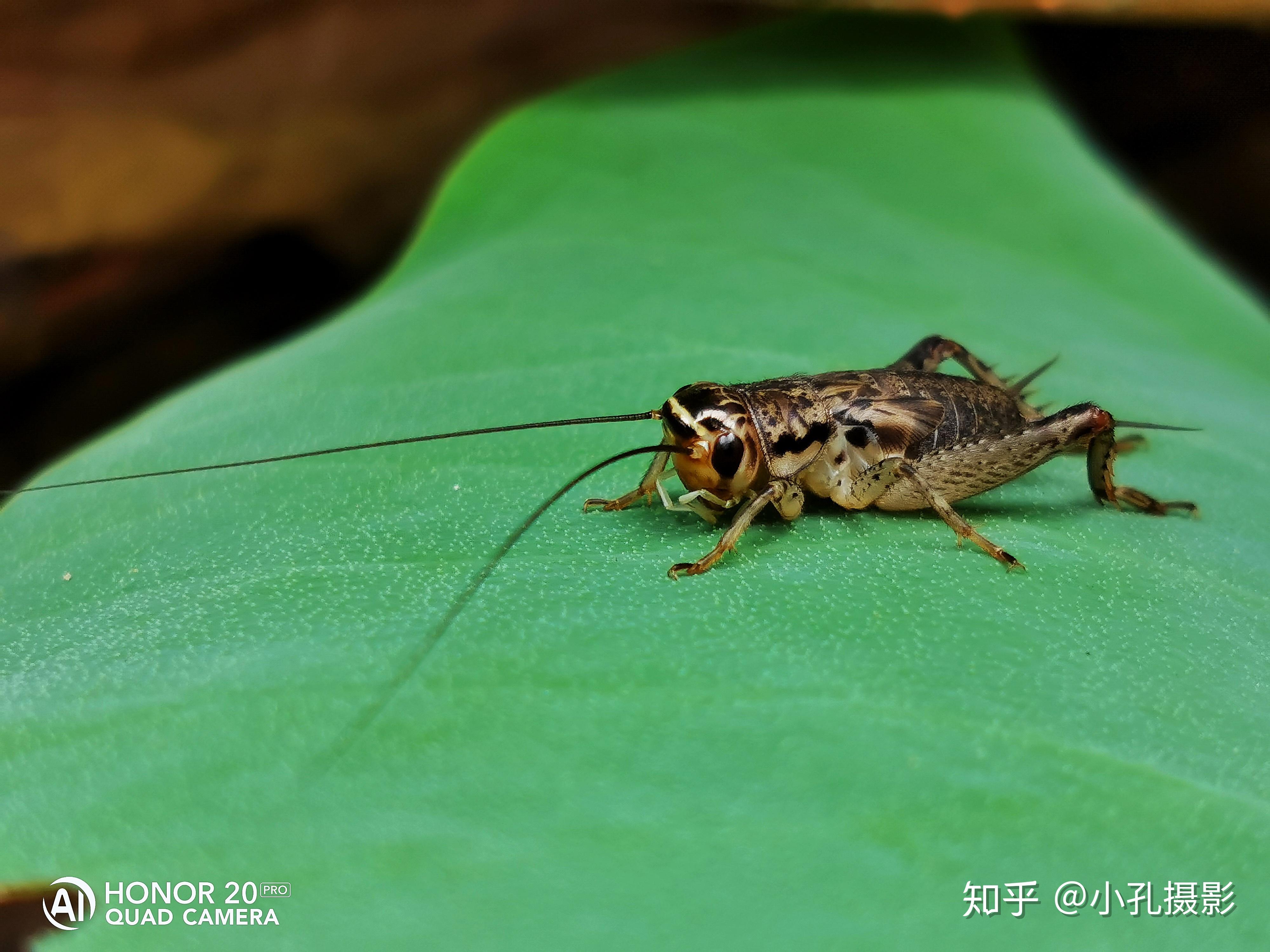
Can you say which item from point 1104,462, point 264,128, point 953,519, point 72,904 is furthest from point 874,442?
point 264,128

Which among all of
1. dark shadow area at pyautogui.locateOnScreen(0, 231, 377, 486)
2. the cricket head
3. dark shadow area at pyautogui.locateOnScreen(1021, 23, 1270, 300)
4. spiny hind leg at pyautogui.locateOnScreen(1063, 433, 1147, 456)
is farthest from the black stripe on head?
dark shadow area at pyautogui.locateOnScreen(1021, 23, 1270, 300)

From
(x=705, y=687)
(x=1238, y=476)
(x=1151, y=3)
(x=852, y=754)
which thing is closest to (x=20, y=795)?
(x=705, y=687)

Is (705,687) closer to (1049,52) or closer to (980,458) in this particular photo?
(980,458)

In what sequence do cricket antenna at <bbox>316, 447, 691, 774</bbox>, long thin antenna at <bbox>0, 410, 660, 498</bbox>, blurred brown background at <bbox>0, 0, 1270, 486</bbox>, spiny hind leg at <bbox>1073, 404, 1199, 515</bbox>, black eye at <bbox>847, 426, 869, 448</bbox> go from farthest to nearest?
blurred brown background at <bbox>0, 0, 1270, 486</bbox>
black eye at <bbox>847, 426, 869, 448</bbox>
spiny hind leg at <bbox>1073, 404, 1199, 515</bbox>
long thin antenna at <bbox>0, 410, 660, 498</bbox>
cricket antenna at <bbox>316, 447, 691, 774</bbox>

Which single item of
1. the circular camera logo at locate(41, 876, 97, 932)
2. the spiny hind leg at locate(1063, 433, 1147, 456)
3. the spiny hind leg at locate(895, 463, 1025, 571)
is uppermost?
the spiny hind leg at locate(1063, 433, 1147, 456)

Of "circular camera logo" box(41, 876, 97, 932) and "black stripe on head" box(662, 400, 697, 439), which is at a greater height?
"black stripe on head" box(662, 400, 697, 439)

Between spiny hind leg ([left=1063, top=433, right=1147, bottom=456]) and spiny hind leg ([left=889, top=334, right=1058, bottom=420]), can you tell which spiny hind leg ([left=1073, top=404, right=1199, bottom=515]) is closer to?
spiny hind leg ([left=1063, top=433, right=1147, bottom=456])
